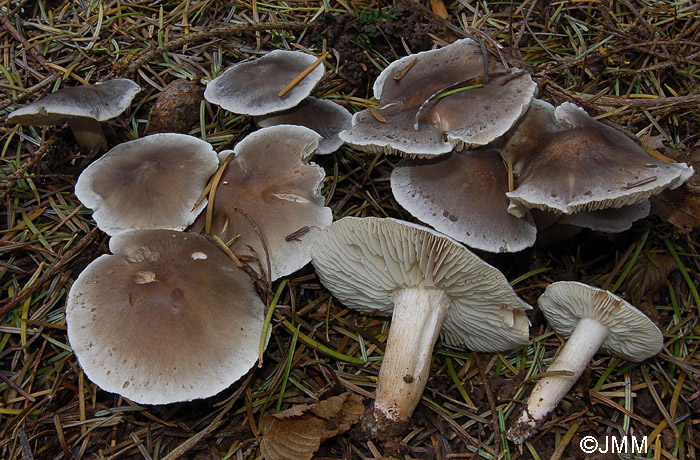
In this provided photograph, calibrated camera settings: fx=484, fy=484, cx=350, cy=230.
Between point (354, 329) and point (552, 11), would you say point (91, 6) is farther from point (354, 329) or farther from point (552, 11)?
point (552, 11)

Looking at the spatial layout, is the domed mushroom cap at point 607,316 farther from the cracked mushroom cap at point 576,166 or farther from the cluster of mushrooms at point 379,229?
the cracked mushroom cap at point 576,166

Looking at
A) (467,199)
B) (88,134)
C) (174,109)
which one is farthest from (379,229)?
(88,134)

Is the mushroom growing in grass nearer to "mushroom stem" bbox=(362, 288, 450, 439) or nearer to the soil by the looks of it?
"mushroom stem" bbox=(362, 288, 450, 439)

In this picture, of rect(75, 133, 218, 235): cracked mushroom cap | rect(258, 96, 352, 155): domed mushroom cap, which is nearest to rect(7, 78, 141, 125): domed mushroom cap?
rect(75, 133, 218, 235): cracked mushroom cap

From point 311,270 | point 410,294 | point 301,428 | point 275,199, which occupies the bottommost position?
point 301,428

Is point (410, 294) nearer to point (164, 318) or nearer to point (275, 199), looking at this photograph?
point (275, 199)
